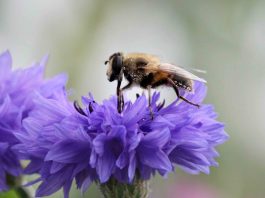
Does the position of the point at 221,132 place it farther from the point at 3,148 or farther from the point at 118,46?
the point at 118,46

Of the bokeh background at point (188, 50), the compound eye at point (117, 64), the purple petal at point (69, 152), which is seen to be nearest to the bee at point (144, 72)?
the compound eye at point (117, 64)

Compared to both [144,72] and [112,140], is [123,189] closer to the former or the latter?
[112,140]

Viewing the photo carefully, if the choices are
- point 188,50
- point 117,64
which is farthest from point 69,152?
point 188,50

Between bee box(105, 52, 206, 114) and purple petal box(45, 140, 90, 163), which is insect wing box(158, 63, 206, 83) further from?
purple petal box(45, 140, 90, 163)

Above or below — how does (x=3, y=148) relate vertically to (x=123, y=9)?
below

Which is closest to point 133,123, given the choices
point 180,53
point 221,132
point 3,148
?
point 221,132

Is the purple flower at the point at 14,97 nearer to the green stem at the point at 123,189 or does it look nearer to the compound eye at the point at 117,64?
the compound eye at the point at 117,64
